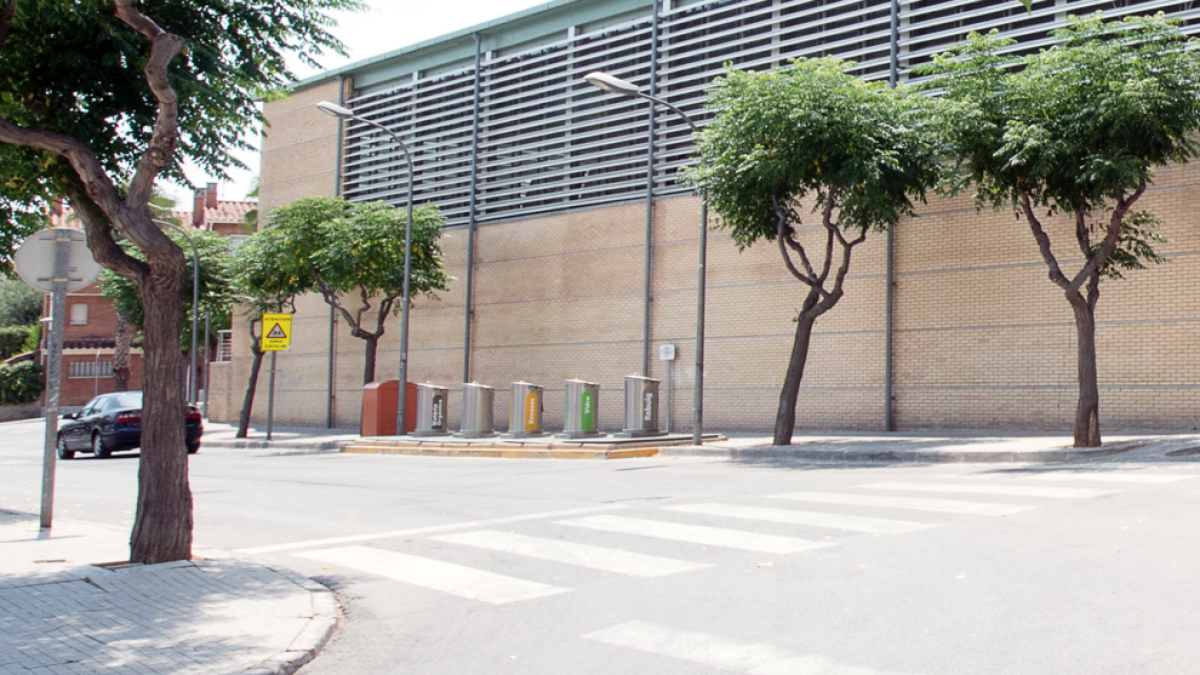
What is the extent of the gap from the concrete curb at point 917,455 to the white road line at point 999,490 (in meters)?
3.68

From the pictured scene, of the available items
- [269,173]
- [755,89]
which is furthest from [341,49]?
[269,173]

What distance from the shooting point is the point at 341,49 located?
31.5 ft

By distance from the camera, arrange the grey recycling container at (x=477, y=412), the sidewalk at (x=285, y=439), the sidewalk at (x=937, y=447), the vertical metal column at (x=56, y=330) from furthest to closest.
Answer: the sidewalk at (x=285, y=439) < the grey recycling container at (x=477, y=412) < the sidewalk at (x=937, y=447) < the vertical metal column at (x=56, y=330)

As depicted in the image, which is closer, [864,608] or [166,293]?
[864,608]

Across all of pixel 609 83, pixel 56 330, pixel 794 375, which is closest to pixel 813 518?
pixel 56 330

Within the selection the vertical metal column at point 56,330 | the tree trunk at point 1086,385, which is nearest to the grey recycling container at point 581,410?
the tree trunk at point 1086,385

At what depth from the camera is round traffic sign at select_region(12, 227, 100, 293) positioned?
9172mm

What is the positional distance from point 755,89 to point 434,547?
1125 cm

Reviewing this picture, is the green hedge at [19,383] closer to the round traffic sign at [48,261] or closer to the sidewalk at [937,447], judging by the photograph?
the sidewalk at [937,447]

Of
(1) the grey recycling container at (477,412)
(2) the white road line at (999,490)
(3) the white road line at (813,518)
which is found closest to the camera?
(3) the white road line at (813,518)

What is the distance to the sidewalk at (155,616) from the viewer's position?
5.07 metres

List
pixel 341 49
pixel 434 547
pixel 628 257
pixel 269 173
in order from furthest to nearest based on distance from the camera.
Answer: pixel 269 173, pixel 628 257, pixel 341 49, pixel 434 547

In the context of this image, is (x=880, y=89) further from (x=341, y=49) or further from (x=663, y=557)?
(x=663, y=557)

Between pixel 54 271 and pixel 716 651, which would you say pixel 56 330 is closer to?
Result: pixel 54 271
